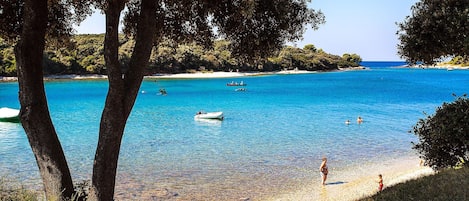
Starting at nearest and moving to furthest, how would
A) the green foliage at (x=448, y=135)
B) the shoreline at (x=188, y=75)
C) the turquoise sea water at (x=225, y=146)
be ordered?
1. the green foliage at (x=448, y=135)
2. the turquoise sea water at (x=225, y=146)
3. the shoreline at (x=188, y=75)

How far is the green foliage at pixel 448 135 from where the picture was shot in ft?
Answer: 35.1

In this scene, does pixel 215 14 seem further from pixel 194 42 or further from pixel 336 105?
pixel 336 105

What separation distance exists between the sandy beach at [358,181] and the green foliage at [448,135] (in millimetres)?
4481

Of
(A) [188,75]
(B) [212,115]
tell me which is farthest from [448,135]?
(A) [188,75]

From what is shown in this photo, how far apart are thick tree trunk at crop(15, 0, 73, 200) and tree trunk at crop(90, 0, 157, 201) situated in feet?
2.47

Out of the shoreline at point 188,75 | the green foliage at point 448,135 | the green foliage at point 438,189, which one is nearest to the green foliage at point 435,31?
the green foliage at point 448,135

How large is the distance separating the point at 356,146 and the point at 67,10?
81.1 ft

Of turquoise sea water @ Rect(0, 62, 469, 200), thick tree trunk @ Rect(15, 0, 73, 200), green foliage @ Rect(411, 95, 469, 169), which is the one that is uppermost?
thick tree trunk @ Rect(15, 0, 73, 200)

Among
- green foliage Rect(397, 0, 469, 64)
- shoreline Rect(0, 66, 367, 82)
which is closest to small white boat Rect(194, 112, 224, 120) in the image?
green foliage Rect(397, 0, 469, 64)

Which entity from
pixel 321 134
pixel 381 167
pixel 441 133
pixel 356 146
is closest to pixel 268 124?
pixel 321 134

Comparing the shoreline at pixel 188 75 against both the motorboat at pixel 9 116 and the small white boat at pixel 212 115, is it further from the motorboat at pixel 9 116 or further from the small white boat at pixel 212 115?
the small white boat at pixel 212 115

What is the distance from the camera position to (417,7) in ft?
32.9

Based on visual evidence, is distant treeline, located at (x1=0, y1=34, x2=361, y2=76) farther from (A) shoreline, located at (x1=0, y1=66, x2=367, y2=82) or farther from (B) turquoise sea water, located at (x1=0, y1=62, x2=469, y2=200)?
(B) turquoise sea water, located at (x1=0, y1=62, x2=469, y2=200)

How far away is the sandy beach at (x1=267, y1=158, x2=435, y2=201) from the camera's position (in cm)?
1844
